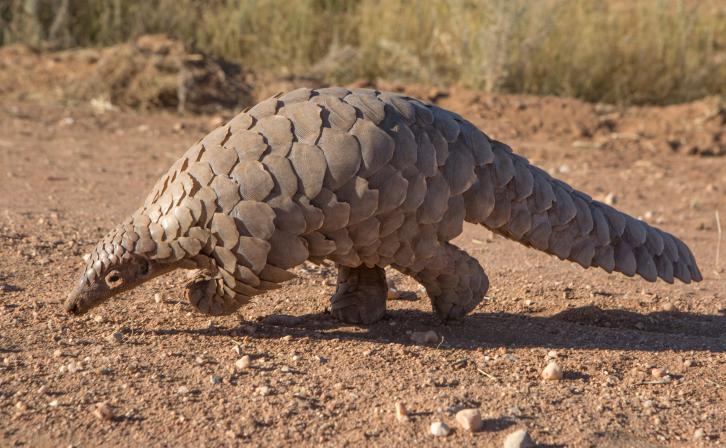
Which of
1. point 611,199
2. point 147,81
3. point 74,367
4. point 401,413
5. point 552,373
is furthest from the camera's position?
point 147,81

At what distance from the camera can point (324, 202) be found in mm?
3652

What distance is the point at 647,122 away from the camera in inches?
383

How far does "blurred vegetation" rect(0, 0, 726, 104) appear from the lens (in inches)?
408

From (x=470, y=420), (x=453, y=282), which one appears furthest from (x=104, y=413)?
(x=453, y=282)

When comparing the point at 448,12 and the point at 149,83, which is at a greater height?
the point at 448,12

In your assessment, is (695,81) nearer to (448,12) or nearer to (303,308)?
(448,12)

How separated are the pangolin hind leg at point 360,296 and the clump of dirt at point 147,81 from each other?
584cm

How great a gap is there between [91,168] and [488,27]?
463 cm

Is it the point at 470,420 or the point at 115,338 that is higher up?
the point at 470,420

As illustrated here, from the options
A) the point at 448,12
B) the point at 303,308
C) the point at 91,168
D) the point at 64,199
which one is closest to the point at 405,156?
the point at 303,308

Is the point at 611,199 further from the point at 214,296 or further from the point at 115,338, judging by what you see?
the point at 115,338

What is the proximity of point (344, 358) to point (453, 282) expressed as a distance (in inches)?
26.1

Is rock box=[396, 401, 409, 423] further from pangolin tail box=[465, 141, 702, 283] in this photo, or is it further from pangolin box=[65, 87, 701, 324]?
pangolin tail box=[465, 141, 702, 283]

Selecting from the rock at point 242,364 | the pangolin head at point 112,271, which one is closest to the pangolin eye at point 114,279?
the pangolin head at point 112,271
